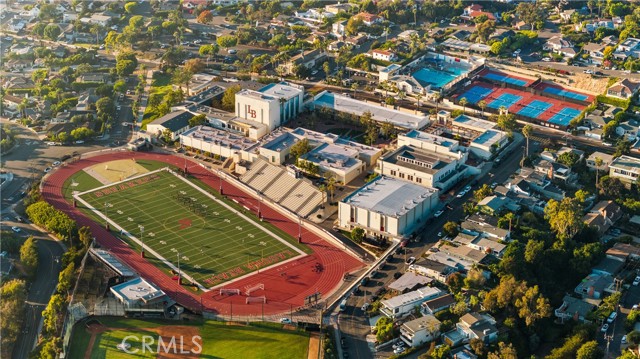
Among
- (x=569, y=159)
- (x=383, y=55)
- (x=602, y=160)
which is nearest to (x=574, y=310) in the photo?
(x=569, y=159)

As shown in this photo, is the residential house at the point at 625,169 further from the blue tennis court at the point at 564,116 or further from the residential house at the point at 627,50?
the residential house at the point at 627,50

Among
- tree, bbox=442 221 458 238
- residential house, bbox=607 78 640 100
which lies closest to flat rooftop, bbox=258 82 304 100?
tree, bbox=442 221 458 238

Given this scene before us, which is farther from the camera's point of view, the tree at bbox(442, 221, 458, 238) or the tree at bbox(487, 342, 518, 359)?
the tree at bbox(442, 221, 458, 238)

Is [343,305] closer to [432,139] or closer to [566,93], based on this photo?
[432,139]

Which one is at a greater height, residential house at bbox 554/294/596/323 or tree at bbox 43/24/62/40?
tree at bbox 43/24/62/40

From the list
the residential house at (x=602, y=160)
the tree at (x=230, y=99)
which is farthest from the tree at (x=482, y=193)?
the tree at (x=230, y=99)

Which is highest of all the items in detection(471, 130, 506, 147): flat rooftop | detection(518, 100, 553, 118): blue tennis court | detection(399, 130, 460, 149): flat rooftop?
detection(399, 130, 460, 149): flat rooftop

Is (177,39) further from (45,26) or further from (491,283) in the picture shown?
(491,283)

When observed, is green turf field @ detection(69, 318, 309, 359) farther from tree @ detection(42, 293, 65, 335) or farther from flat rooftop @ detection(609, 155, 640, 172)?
flat rooftop @ detection(609, 155, 640, 172)
